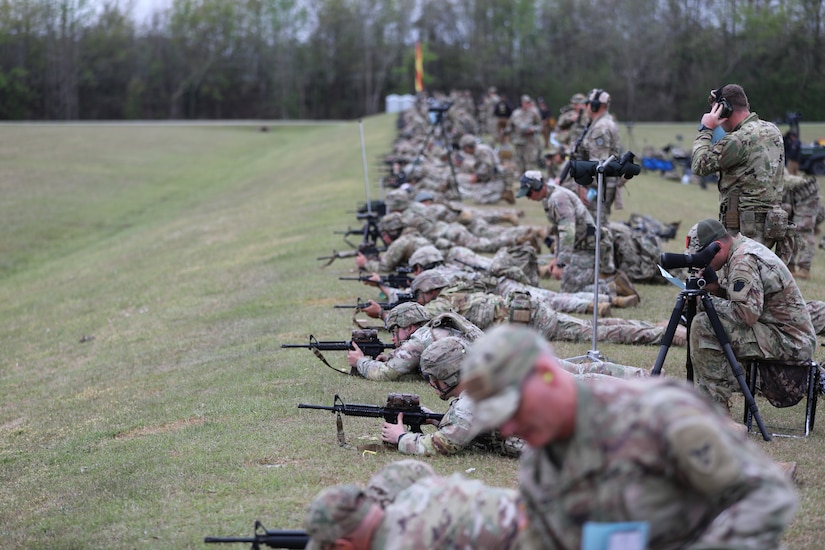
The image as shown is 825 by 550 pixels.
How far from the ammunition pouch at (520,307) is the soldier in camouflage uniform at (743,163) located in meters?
1.84

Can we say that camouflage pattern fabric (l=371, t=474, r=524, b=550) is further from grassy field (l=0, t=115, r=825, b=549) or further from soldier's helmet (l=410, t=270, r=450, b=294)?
soldier's helmet (l=410, t=270, r=450, b=294)

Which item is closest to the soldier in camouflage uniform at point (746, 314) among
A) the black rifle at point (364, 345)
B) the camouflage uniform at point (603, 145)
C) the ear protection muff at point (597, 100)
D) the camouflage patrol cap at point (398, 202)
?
the black rifle at point (364, 345)

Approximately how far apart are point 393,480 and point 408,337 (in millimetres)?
3760

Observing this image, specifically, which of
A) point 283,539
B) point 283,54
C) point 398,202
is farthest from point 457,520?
point 283,54

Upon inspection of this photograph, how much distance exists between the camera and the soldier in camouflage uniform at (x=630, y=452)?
3133 mm

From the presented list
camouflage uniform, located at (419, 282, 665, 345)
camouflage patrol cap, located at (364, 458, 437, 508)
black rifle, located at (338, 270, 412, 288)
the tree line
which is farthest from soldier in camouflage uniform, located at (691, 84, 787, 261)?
the tree line

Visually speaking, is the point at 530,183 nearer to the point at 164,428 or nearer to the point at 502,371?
the point at 164,428

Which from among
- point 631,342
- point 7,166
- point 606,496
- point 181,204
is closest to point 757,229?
point 631,342

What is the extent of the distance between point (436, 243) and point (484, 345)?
10235 millimetres

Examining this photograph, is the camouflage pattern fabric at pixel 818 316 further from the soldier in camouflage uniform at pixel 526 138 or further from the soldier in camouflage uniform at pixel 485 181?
the soldier in camouflage uniform at pixel 526 138

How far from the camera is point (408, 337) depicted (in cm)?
812

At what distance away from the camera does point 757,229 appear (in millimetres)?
8711

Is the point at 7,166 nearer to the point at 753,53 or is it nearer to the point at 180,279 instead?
the point at 180,279

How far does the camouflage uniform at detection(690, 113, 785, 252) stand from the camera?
8.31m
